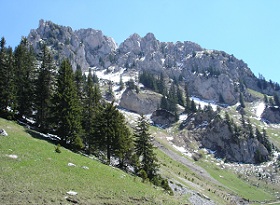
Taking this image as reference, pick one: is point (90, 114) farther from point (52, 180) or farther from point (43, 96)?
point (52, 180)

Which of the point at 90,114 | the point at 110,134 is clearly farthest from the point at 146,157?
the point at 90,114

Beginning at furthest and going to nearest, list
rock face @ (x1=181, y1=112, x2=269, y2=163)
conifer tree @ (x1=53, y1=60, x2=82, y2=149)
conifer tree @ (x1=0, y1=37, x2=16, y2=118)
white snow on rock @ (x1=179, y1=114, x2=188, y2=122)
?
white snow on rock @ (x1=179, y1=114, x2=188, y2=122) → rock face @ (x1=181, y1=112, x2=269, y2=163) → conifer tree @ (x1=0, y1=37, x2=16, y2=118) → conifer tree @ (x1=53, y1=60, x2=82, y2=149)

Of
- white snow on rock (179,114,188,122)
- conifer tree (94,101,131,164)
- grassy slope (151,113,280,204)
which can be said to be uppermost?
white snow on rock (179,114,188,122)

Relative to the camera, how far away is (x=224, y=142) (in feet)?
502

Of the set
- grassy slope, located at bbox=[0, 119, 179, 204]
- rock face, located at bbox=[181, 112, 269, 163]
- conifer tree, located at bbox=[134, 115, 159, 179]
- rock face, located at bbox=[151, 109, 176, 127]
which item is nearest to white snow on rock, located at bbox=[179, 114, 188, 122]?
rock face, located at bbox=[151, 109, 176, 127]

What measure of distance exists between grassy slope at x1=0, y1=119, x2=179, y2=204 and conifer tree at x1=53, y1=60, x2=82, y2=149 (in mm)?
8301

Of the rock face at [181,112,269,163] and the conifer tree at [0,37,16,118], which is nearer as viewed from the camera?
the conifer tree at [0,37,16,118]

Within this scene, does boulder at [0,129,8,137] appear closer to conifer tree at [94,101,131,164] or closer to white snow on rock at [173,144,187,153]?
conifer tree at [94,101,131,164]

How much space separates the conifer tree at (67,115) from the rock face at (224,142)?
4187 inches

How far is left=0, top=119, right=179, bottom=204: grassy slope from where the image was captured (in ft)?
85.9

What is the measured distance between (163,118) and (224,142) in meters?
46.1

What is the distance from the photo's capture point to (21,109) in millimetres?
59875

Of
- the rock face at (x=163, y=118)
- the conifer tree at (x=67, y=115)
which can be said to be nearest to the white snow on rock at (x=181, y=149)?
the rock face at (x=163, y=118)

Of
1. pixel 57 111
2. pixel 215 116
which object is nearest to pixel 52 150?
pixel 57 111
